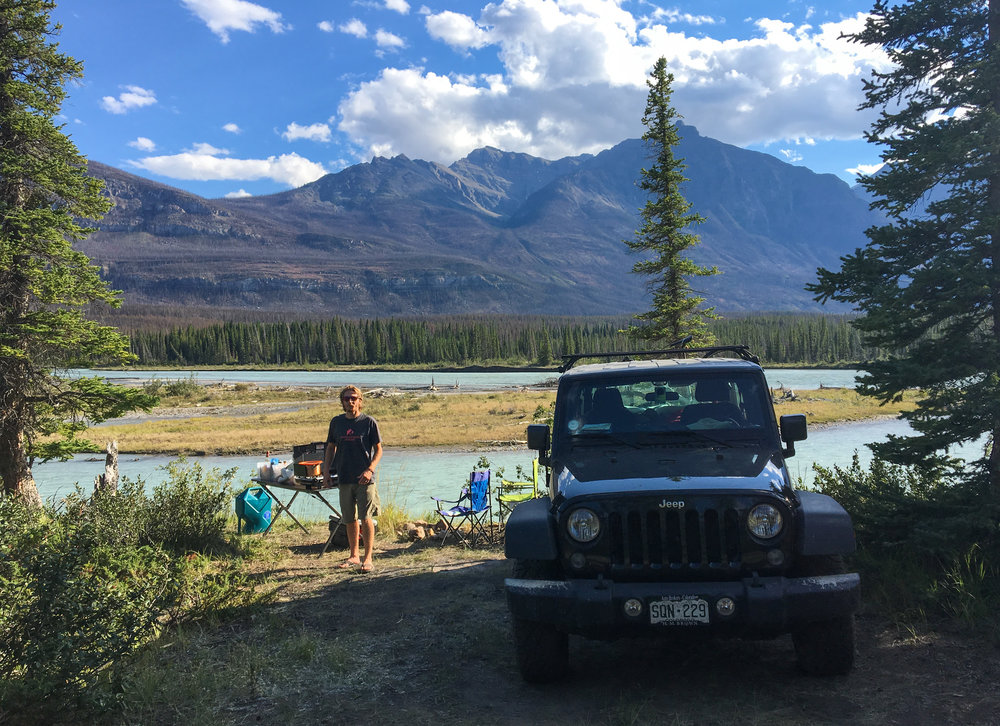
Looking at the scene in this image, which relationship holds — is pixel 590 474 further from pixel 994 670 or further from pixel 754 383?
pixel 994 670

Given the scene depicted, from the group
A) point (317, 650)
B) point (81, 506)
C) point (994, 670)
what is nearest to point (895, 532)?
point (994, 670)

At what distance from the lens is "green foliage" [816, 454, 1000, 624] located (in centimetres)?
605

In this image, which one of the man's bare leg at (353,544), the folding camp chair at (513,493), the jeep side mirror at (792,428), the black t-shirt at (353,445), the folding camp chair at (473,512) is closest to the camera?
the jeep side mirror at (792,428)

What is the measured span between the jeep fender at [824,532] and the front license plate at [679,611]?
2.63ft

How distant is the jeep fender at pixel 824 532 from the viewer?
454 centimetres

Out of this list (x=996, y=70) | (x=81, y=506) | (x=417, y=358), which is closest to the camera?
(x=996, y=70)

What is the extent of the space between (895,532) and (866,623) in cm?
142

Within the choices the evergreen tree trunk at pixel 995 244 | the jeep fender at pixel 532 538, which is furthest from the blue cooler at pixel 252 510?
the evergreen tree trunk at pixel 995 244

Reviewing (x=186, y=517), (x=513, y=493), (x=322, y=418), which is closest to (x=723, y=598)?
(x=513, y=493)

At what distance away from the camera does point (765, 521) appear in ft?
15.0

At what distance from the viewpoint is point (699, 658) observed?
548cm

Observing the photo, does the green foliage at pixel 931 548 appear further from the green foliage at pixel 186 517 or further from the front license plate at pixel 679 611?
the green foliage at pixel 186 517

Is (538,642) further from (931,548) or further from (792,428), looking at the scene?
(931,548)

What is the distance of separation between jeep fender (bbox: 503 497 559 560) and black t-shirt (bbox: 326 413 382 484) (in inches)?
145
